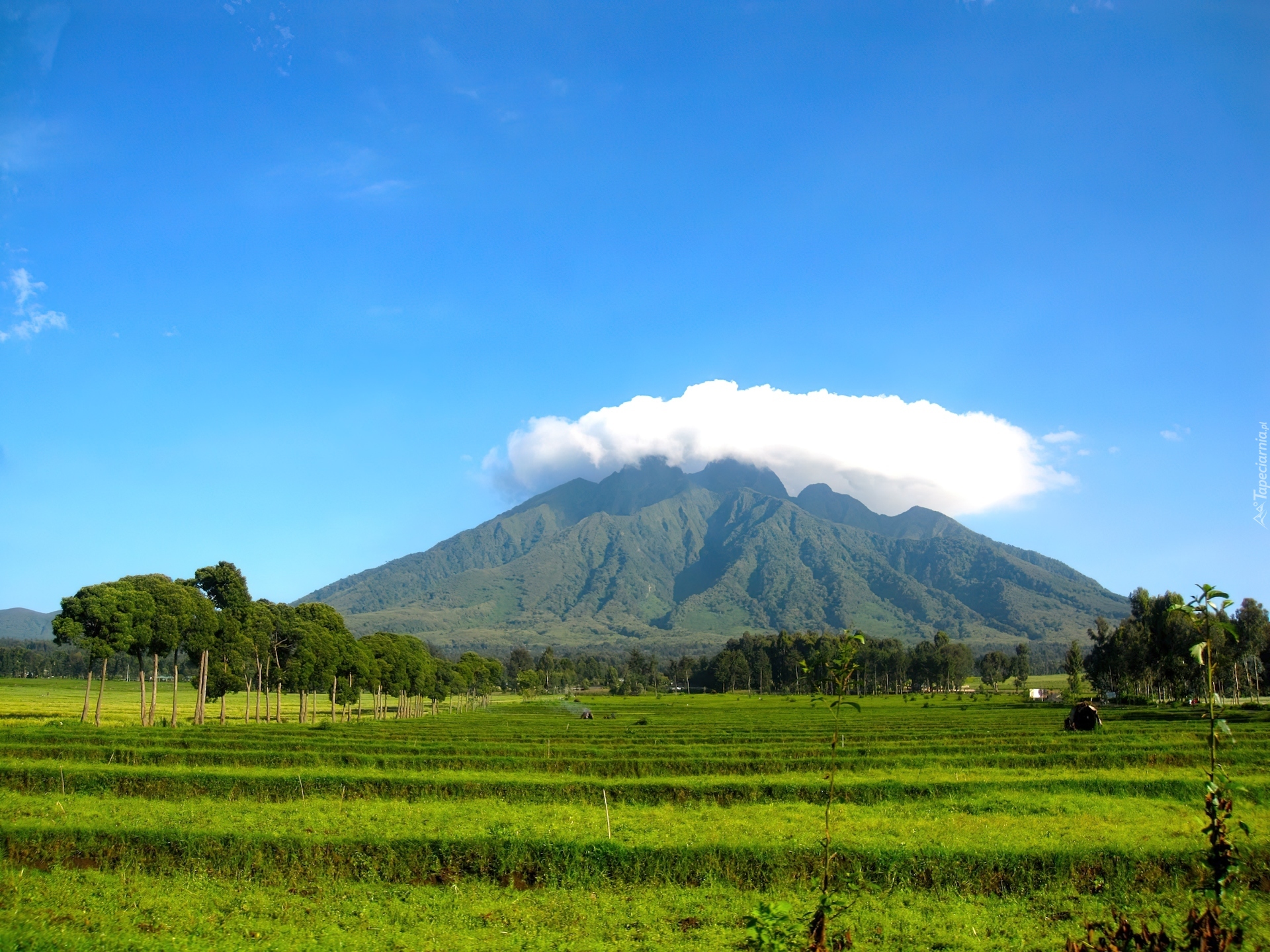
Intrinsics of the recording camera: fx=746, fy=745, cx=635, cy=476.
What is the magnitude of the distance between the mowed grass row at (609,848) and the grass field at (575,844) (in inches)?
2.4

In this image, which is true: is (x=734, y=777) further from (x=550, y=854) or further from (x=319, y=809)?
(x=319, y=809)

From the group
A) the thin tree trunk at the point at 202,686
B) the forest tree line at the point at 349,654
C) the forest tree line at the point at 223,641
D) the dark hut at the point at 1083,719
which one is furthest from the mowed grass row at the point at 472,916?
the dark hut at the point at 1083,719

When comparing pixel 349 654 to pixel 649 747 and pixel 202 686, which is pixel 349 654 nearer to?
pixel 202 686

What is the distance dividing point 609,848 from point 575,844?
0.82 m

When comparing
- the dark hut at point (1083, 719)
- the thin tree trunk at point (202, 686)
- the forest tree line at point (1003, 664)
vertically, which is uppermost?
the thin tree trunk at point (202, 686)

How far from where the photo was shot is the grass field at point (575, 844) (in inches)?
551

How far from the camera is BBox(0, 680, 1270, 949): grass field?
14000mm

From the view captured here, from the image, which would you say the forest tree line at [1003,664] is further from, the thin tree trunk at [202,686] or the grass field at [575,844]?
the thin tree trunk at [202,686]

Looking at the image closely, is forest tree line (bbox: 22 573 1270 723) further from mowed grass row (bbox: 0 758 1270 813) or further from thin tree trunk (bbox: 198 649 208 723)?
mowed grass row (bbox: 0 758 1270 813)

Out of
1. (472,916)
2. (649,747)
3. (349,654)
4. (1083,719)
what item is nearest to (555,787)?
(472,916)

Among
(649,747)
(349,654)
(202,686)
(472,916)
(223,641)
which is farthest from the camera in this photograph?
(349,654)

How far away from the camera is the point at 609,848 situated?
17.9 m

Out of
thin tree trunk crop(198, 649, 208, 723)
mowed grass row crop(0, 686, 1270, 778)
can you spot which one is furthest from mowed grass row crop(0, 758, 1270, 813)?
thin tree trunk crop(198, 649, 208, 723)

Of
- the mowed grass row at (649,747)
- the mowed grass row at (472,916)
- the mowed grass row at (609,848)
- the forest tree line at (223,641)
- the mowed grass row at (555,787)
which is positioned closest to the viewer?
the mowed grass row at (472,916)
